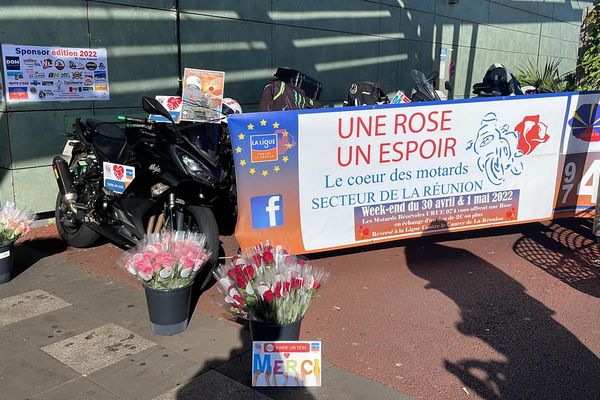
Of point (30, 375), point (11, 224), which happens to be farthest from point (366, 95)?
point (30, 375)

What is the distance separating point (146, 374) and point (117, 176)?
6.29 feet

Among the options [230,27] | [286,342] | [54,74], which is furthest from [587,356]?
[230,27]

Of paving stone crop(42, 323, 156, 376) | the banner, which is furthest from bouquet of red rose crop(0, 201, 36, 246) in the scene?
the banner

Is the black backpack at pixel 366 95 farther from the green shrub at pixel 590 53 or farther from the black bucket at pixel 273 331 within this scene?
the black bucket at pixel 273 331

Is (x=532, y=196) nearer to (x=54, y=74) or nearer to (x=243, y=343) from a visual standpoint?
(x=243, y=343)

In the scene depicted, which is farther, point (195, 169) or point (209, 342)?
point (195, 169)

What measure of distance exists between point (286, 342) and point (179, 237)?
1194mm

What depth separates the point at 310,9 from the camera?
9383 millimetres

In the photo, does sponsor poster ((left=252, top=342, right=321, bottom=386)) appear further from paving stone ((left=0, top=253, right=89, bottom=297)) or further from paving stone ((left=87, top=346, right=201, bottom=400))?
paving stone ((left=0, top=253, right=89, bottom=297))

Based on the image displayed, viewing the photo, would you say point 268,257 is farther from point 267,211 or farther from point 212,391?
point 267,211

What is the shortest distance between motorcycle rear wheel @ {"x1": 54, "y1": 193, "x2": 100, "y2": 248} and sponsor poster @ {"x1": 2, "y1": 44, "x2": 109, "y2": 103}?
4.20 feet

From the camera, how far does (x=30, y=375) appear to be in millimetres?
3275

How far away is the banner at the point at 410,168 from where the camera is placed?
456cm

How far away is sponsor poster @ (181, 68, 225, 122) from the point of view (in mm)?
4398
